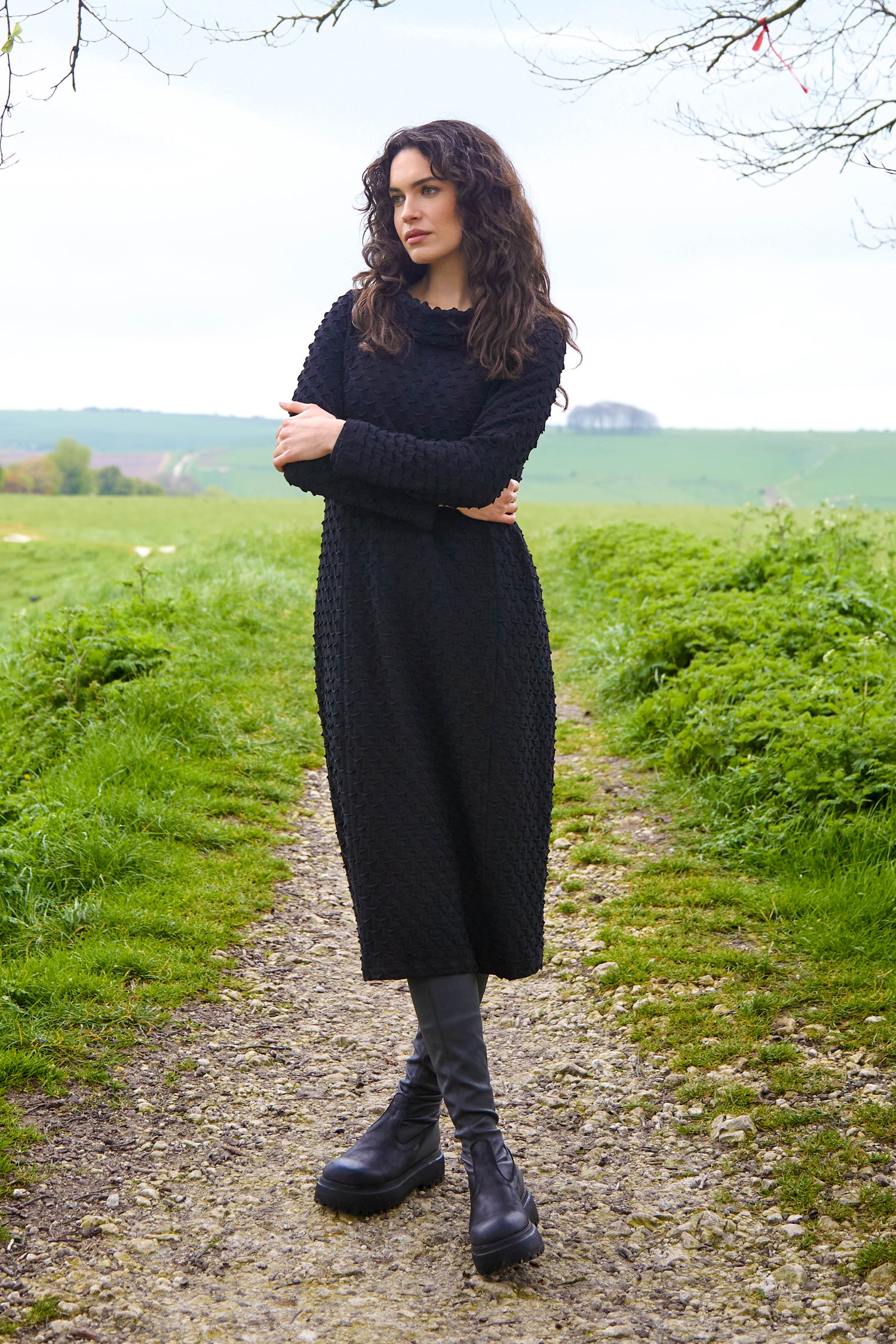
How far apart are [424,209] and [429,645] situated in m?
0.98

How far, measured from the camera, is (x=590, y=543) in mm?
12242

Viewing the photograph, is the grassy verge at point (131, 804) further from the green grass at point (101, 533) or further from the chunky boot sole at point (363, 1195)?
the green grass at point (101, 533)

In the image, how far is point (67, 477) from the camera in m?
37.4

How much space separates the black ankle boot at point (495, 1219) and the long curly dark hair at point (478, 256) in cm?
172

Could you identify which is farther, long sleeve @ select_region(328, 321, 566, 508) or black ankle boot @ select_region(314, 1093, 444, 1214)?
black ankle boot @ select_region(314, 1093, 444, 1214)

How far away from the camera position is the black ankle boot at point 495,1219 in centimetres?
225

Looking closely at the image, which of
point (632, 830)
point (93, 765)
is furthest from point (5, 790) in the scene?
point (632, 830)

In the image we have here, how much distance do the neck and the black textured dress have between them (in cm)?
8

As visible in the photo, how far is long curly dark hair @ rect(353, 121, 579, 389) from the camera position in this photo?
7.86 ft

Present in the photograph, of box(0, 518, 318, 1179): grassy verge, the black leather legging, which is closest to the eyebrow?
the black leather legging

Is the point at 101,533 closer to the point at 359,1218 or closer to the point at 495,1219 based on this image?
the point at 359,1218

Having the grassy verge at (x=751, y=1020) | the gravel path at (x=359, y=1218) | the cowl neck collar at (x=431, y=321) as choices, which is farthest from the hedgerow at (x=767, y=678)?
the cowl neck collar at (x=431, y=321)

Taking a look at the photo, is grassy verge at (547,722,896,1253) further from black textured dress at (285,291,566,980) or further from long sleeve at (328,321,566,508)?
→ long sleeve at (328,321,566,508)

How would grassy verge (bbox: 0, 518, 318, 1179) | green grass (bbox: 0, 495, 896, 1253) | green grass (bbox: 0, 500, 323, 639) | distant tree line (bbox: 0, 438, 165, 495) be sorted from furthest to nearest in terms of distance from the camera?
distant tree line (bbox: 0, 438, 165, 495) → green grass (bbox: 0, 500, 323, 639) → grassy verge (bbox: 0, 518, 318, 1179) → green grass (bbox: 0, 495, 896, 1253)
